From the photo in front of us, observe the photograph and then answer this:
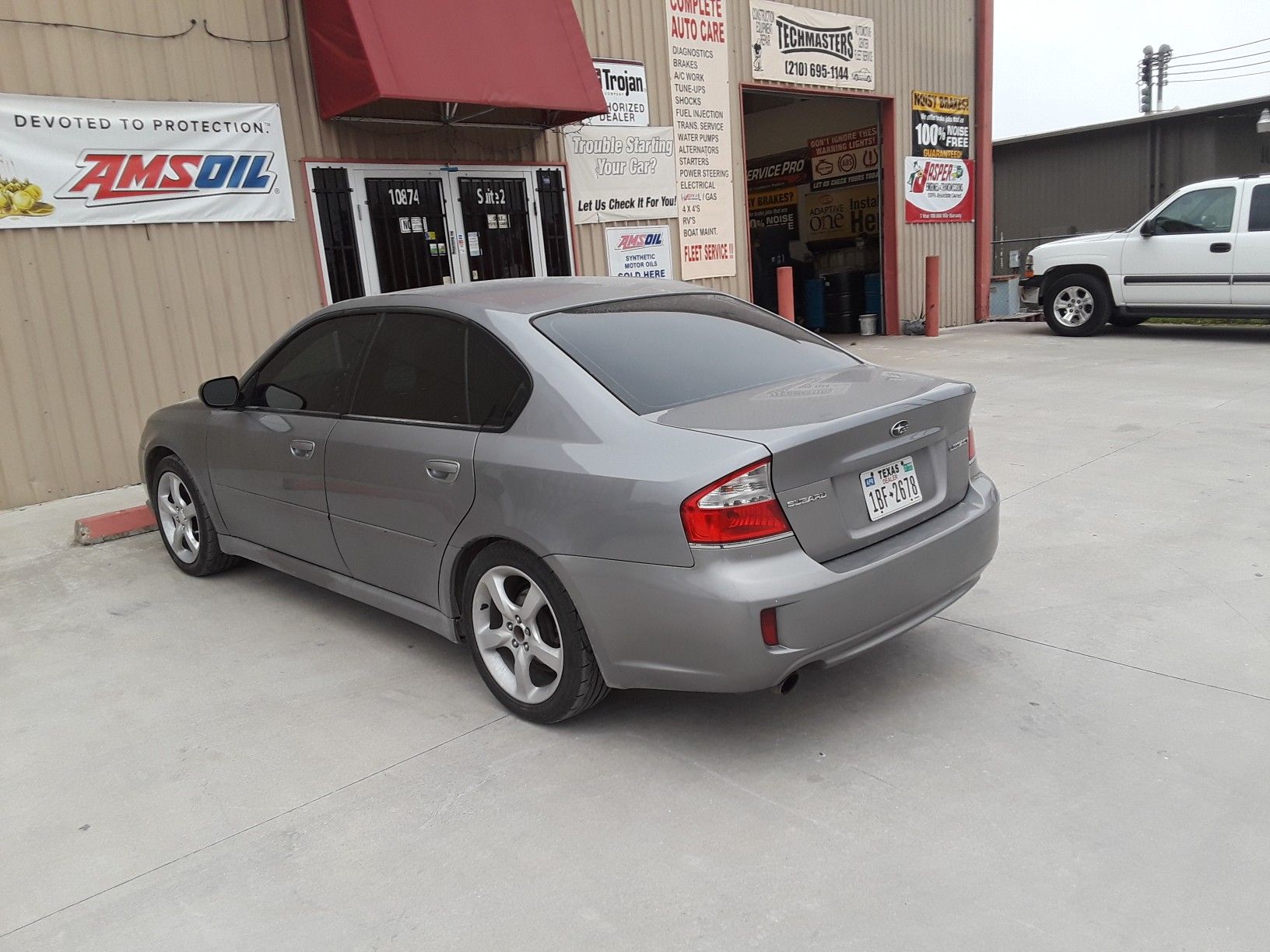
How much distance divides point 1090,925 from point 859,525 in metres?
1.23

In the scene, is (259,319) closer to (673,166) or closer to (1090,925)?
(673,166)

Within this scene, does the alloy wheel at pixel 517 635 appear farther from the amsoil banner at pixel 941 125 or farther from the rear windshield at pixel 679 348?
the amsoil banner at pixel 941 125

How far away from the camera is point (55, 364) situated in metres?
6.95

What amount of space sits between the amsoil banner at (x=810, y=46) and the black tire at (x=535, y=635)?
32.7 ft

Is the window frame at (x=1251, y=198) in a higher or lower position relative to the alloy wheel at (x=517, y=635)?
higher

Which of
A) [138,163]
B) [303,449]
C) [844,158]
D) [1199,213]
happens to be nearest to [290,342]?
[303,449]

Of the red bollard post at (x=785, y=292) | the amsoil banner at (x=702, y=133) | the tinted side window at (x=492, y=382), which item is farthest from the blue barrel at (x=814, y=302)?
the tinted side window at (x=492, y=382)

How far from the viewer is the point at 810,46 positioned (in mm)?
12312

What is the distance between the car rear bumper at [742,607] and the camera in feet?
9.25

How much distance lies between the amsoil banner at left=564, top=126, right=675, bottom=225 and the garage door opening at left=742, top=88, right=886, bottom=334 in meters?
4.80

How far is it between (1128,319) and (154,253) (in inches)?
450

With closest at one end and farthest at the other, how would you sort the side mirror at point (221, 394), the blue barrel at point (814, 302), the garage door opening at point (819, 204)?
the side mirror at point (221, 394) < the garage door opening at point (819, 204) < the blue barrel at point (814, 302)

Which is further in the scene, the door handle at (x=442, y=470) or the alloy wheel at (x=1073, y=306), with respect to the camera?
the alloy wheel at (x=1073, y=306)

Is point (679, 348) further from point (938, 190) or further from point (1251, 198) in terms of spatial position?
point (938, 190)
